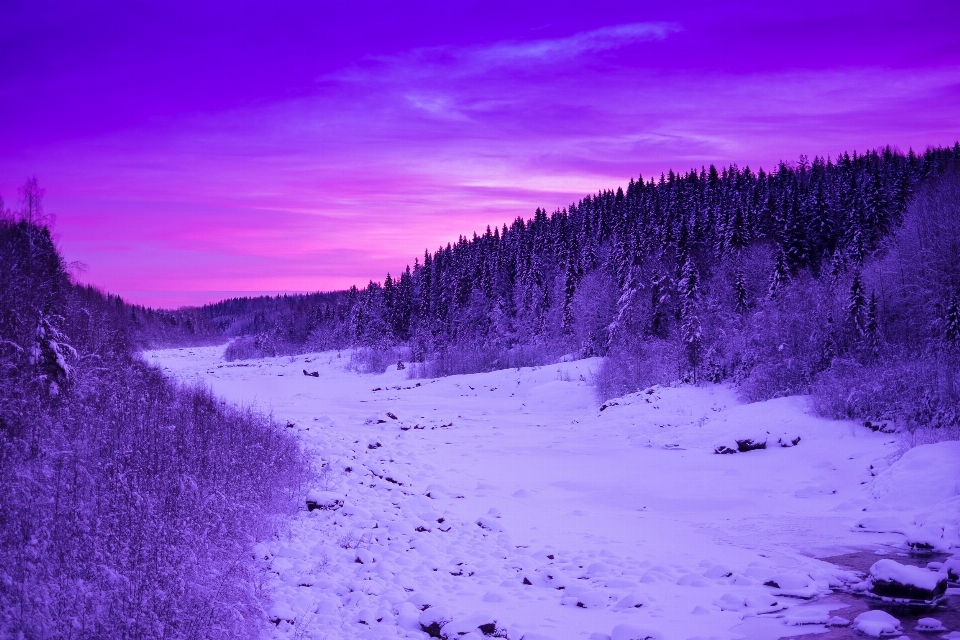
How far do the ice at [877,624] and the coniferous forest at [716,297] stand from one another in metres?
11.7

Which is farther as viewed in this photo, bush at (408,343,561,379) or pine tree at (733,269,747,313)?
bush at (408,343,561,379)

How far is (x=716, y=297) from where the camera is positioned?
4747cm

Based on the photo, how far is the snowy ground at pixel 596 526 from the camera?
23.5 ft

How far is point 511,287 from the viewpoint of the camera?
80625 mm

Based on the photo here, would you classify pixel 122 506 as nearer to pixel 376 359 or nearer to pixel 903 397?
pixel 903 397

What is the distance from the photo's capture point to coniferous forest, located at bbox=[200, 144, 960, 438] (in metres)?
25.3

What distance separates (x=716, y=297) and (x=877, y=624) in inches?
1722

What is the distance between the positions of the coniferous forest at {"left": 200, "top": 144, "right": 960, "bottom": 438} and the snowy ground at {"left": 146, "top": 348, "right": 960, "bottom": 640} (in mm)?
4317

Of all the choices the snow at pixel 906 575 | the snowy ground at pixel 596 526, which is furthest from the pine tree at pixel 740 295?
the snow at pixel 906 575

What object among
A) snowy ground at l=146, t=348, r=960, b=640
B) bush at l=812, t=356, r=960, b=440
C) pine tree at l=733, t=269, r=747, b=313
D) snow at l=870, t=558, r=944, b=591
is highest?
pine tree at l=733, t=269, r=747, b=313

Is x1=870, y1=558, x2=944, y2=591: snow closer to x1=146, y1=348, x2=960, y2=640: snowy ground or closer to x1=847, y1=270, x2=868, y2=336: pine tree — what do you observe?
x1=146, y1=348, x2=960, y2=640: snowy ground

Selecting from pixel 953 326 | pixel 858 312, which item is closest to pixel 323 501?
pixel 858 312

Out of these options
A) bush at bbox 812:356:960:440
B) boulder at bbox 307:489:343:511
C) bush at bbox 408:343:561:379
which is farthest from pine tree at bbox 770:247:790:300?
boulder at bbox 307:489:343:511

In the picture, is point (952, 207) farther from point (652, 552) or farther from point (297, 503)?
point (297, 503)
